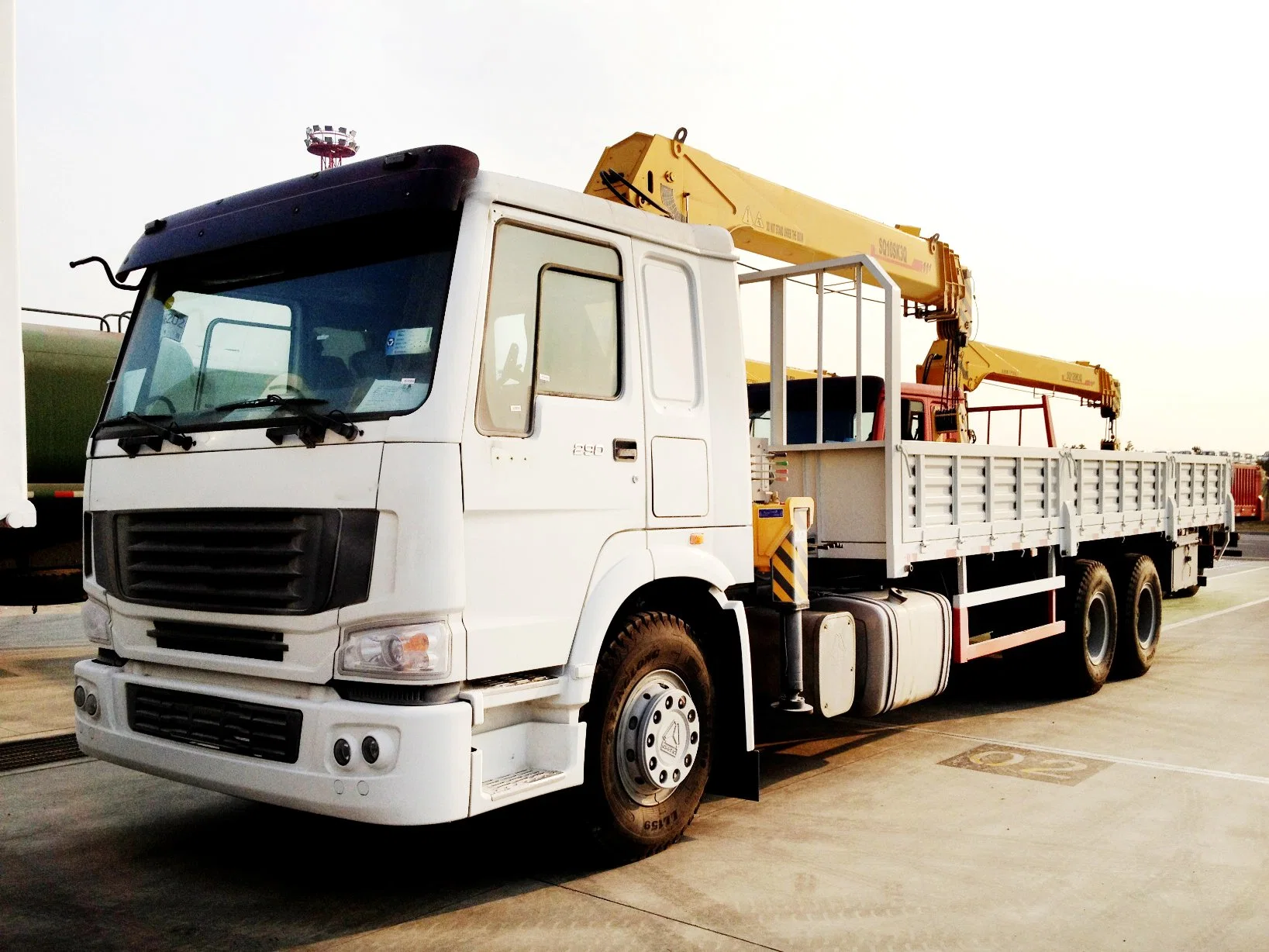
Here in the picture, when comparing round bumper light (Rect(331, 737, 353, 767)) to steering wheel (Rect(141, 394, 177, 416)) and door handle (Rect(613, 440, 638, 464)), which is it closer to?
door handle (Rect(613, 440, 638, 464))

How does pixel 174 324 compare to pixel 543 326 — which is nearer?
pixel 543 326

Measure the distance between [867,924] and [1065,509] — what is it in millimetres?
4724

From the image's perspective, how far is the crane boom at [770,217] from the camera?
271 inches

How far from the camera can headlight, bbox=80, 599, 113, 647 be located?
4.72 metres

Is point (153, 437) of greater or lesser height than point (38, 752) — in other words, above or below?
above

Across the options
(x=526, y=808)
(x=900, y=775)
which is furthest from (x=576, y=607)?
(x=900, y=775)

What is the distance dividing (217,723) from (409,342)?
1.54 meters

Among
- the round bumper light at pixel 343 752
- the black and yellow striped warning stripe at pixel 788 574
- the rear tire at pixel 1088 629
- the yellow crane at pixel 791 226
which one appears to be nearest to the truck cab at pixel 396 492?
the round bumper light at pixel 343 752

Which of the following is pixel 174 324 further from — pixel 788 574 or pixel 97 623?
pixel 788 574

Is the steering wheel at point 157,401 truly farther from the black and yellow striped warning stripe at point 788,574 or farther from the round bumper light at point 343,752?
the black and yellow striped warning stripe at point 788,574

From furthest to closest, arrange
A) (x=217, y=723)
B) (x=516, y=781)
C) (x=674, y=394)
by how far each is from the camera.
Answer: (x=674, y=394) → (x=217, y=723) → (x=516, y=781)

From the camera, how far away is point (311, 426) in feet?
13.1

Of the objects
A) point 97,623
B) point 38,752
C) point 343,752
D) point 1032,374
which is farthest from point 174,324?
point 1032,374

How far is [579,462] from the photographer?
4.37 metres
